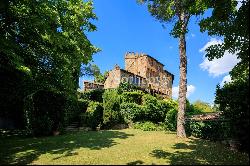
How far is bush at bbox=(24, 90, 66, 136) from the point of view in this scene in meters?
25.0

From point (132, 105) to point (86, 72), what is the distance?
9.61m

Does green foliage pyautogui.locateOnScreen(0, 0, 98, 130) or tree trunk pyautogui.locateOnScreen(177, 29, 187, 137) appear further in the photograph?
tree trunk pyautogui.locateOnScreen(177, 29, 187, 137)

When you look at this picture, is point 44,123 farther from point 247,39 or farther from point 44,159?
point 247,39

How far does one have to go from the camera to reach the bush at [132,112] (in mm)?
34406

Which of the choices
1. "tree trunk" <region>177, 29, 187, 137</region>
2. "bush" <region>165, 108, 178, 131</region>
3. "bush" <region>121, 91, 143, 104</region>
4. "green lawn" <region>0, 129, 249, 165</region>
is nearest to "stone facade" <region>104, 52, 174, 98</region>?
"bush" <region>121, 91, 143, 104</region>

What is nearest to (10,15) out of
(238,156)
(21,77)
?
(21,77)

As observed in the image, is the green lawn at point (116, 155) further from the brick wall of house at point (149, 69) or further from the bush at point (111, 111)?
the brick wall of house at point (149, 69)

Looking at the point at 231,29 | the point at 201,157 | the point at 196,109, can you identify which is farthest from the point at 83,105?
the point at 231,29

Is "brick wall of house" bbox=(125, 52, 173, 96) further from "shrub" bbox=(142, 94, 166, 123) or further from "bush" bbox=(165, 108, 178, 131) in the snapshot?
"bush" bbox=(165, 108, 178, 131)

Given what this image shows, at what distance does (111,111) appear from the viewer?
1358 inches

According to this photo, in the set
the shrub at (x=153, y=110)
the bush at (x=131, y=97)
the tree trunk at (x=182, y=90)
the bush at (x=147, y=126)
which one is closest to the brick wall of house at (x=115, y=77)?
the bush at (x=131, y=97)

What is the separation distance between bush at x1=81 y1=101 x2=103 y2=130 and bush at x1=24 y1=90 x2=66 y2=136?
600 cm

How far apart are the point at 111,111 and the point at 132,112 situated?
2.59m

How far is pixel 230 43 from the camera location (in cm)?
1191
